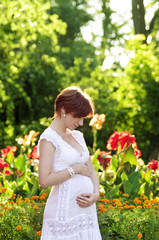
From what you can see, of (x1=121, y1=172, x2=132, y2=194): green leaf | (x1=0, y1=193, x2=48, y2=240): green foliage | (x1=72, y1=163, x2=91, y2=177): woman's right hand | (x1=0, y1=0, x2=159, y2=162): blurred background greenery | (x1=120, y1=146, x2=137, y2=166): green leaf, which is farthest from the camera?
(x1=0, y1=0, x2=159, y2=162): blurred background greenery

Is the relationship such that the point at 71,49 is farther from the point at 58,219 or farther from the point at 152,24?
the point at 58,219

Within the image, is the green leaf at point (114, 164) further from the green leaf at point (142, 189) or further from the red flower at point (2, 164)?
the red flower at point (2, 164)

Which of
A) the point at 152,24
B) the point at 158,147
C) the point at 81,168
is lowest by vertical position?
the point at 158,147

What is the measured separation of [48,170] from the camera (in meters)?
2.43

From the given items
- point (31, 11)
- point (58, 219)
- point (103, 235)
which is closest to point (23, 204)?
point (103, 235)

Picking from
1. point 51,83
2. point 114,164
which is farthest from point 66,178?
point 51,83

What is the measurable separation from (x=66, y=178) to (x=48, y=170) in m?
0.14

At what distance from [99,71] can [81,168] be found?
8320 millimetres

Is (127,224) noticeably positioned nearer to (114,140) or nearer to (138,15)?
(114,140)

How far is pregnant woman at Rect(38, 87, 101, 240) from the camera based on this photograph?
246 centimetres

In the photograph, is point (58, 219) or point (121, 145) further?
point (121, 145)

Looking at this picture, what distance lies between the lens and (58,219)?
8.19 ft

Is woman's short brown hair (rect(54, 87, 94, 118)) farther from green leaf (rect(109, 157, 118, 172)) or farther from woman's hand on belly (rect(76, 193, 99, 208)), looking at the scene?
green leaf (rect(109, 157, 118, 172))

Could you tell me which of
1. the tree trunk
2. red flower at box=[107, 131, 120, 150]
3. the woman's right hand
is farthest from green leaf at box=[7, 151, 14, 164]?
the tree trunk
